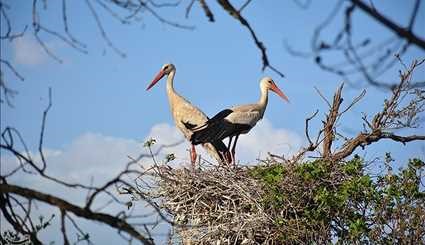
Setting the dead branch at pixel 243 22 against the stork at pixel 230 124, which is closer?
the dead branch at pixel 243 22

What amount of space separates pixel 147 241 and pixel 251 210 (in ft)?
17.3

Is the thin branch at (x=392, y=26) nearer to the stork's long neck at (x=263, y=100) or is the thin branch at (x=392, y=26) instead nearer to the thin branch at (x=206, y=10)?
the thin branch at (x=206, y=10)

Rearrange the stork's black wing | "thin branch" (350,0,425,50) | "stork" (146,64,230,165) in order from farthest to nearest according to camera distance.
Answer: "stork" (146,64,230,165) < the stork's black wing < "thin branch" (350,0,425,50)

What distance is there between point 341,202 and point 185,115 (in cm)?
482

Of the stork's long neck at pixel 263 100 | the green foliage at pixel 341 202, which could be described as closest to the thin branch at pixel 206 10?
the green foliage at pixel 341 202

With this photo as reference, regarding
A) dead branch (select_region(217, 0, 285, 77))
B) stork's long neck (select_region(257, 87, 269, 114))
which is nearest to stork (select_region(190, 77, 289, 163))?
stork's long neck (select_region(257, 87, 269, 114))

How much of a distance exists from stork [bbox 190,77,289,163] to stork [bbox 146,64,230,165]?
0.13 metres

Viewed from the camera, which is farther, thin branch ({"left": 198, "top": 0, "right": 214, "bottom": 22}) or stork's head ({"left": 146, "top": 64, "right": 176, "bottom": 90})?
stork's head ({"left": 146, "top": 64, "right": 176, "bottom": 90})

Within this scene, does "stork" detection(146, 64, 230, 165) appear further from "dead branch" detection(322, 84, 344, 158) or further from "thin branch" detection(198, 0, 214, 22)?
"thin branch" detection(198, 0, 214, 22)

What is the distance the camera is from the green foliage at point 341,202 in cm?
683

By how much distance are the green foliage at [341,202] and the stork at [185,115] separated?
259cm

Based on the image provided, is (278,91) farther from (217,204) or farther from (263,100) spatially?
(217,204)

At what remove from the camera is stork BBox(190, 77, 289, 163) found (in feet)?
33.4

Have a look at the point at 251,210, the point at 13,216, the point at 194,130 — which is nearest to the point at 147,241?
the point at 13,216
